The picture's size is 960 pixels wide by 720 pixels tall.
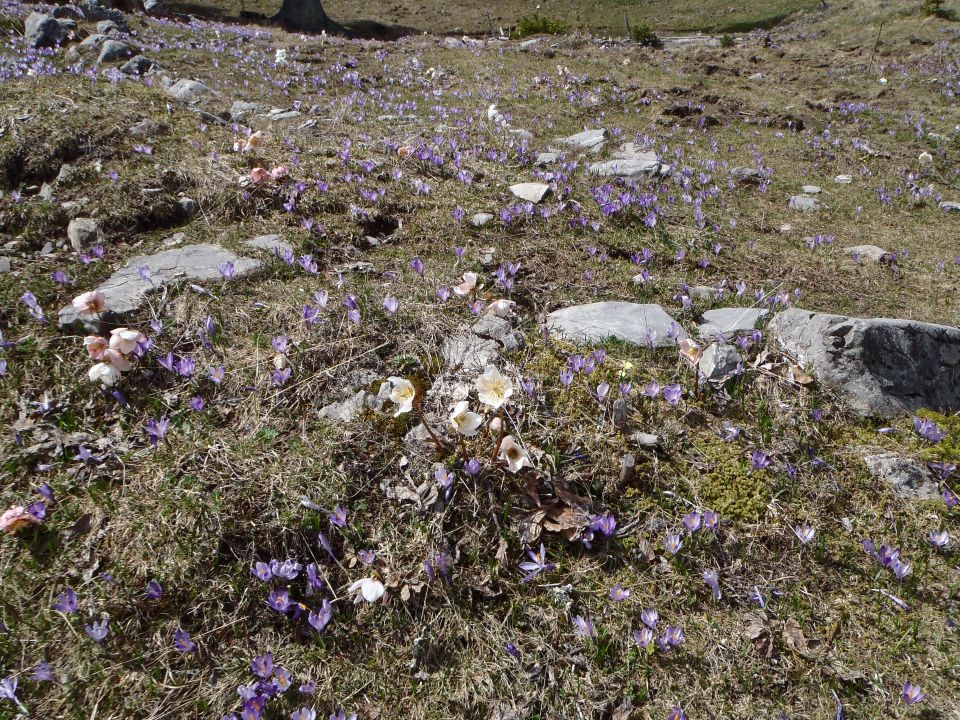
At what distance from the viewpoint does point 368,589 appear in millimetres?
2619

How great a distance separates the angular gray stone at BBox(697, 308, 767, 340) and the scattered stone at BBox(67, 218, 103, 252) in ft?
16.6

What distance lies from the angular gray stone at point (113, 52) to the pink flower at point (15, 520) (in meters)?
11.1

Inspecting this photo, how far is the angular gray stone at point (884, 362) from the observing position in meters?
3.75

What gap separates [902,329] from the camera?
152 inches

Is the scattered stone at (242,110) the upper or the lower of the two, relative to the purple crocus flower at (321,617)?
upper

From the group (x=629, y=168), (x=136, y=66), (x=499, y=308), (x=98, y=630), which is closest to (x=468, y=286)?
(x=499, y=308)

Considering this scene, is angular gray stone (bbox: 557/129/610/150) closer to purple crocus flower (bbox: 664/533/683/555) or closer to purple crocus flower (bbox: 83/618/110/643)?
purple crocus flower (bbox: 664/533/683/555)

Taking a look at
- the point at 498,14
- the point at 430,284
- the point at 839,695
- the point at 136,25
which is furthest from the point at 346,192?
the point at 498,14

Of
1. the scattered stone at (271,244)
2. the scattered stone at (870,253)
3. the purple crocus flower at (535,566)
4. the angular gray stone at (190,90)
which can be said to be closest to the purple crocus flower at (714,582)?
the purple crocus flower at (535,566)

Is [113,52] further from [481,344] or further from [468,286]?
[481,344]

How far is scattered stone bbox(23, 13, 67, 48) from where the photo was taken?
11.6m

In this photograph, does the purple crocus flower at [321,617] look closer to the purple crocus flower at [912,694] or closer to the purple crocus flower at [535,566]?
the purple crocus flower at [535,566]

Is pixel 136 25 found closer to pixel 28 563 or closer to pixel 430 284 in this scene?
pixel 430 284

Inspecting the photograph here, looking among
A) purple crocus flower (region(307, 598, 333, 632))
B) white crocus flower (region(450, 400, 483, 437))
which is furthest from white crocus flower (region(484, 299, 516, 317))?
purple crocus flower (region(307, 598, 333, 632))
